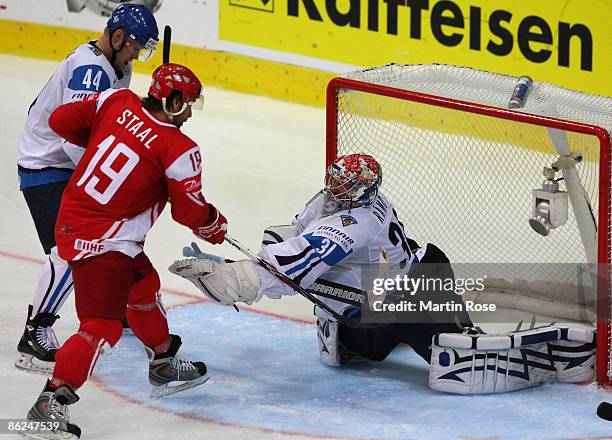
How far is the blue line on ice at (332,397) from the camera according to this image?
4141mm

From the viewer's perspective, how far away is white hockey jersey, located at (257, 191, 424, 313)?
14.0 ft

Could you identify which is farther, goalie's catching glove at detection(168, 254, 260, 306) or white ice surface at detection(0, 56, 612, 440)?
goalie's catching glove at detection(168, 254, 260, 306)

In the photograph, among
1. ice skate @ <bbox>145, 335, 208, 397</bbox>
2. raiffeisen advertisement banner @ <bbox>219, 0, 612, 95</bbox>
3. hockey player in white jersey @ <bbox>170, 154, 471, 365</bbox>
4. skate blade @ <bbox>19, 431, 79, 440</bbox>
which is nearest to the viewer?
skate blade @ <bbox>19, 431, 79, 440</bbox>

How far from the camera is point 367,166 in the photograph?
4344mm

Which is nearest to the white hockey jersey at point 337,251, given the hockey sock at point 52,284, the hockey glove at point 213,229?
the hockey glove at point 213,229

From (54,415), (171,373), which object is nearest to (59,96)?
(171,373)

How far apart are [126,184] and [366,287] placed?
2.84 feet

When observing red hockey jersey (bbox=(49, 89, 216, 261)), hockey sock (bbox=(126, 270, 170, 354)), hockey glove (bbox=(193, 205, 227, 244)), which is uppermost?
red hockey jersey (bbox=(49, 89, 216, 261))

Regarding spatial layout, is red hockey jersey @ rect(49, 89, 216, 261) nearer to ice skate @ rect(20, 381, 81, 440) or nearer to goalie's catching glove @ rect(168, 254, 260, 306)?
goalie's catching glove @ rect(168, 254, 260, 306)

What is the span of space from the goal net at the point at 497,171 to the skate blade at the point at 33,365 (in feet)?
4.21

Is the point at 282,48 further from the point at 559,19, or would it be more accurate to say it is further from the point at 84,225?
the point at 84,225

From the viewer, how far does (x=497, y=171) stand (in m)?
5.39

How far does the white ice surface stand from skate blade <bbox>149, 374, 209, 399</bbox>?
33mm

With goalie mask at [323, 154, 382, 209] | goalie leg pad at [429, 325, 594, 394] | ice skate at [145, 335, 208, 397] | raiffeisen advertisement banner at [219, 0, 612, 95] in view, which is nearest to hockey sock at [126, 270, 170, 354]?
ice skate at [145, 335, 208, 397]
